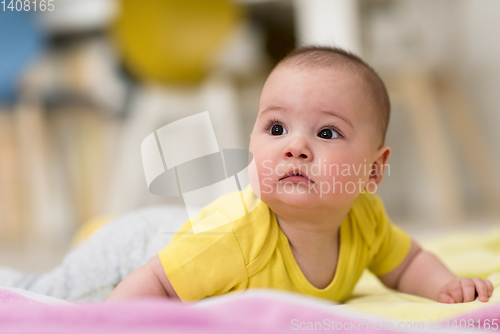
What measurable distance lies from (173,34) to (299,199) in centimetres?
115

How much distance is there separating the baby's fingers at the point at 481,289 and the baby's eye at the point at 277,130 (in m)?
0.28

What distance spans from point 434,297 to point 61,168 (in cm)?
209

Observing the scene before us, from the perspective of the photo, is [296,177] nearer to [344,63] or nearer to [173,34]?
[344,63]

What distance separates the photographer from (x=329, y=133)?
52 centimetres

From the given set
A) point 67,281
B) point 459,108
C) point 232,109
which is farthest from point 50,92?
point 459,108

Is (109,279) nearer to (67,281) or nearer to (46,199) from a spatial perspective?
(67,281)

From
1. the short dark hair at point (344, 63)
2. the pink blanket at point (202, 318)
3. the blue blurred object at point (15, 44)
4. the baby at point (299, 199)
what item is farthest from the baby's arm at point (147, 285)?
the blue blurred object at point (15, 44)

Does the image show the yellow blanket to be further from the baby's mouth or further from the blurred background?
the blurred background

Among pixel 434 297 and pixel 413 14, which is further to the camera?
pixel 413 14

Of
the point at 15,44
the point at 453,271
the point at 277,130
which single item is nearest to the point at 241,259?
the point at 277,130

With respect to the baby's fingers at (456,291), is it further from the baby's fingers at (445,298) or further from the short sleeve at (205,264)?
the short sleeve at (205,264)

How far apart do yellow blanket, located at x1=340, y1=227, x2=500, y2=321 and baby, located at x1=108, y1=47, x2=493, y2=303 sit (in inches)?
1.9

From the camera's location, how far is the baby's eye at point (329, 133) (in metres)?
0.52

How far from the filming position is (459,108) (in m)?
1.67
